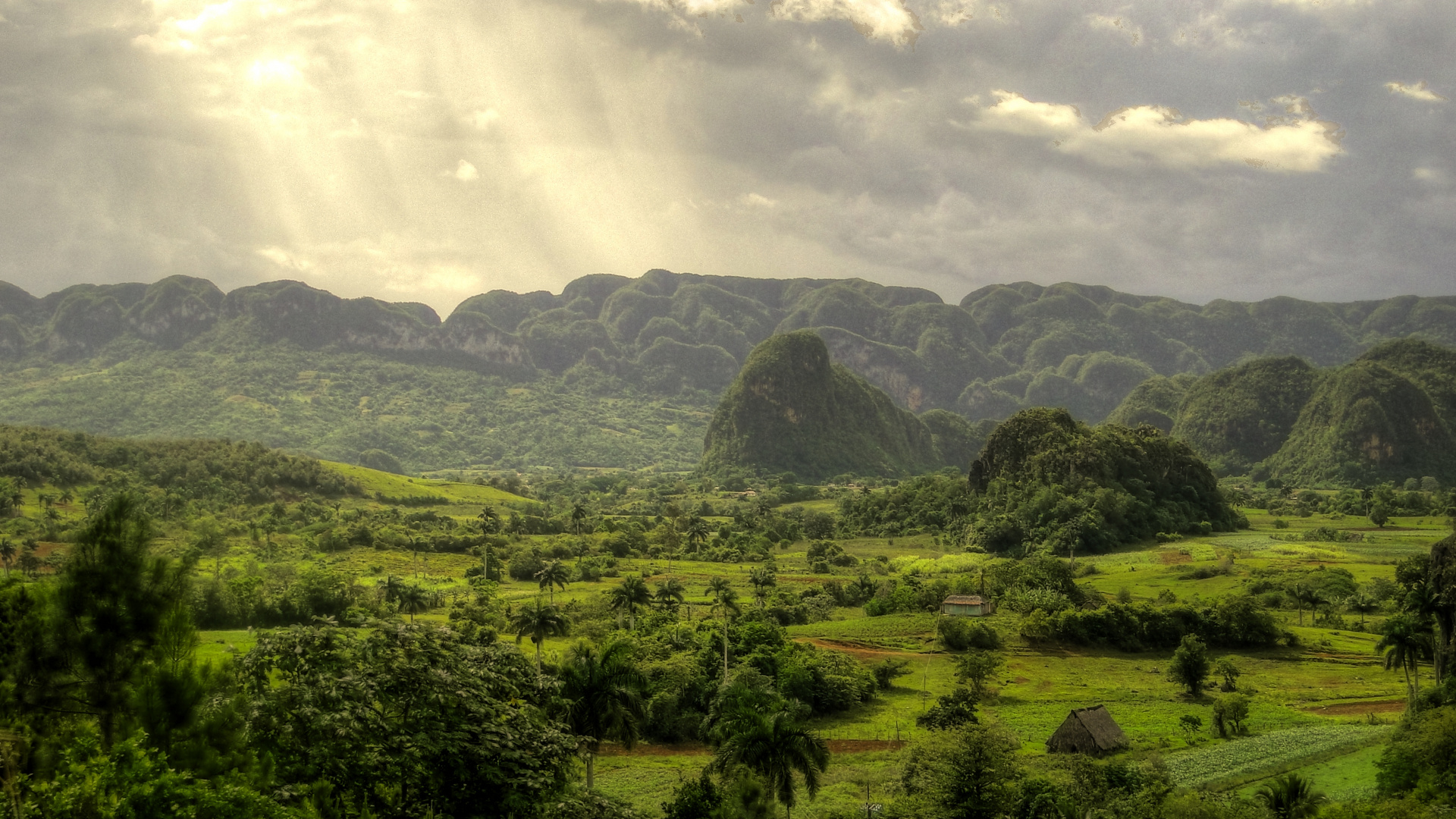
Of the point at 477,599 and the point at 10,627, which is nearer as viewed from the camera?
the point at 10,627

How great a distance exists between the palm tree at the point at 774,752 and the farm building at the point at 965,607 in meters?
38.9

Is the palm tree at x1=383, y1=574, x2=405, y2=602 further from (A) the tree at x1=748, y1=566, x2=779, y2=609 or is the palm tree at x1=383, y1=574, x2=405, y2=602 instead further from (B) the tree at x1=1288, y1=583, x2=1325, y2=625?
(B) the tree at x1=1288, y1=583, x2=1325, y2=625

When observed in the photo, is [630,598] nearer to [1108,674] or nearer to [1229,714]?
[1108,674]

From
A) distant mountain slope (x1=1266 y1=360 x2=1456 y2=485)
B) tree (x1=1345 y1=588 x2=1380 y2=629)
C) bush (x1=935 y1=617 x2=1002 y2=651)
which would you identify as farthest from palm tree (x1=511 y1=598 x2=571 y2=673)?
distant mountain slope (x1=1266 y1=360 x2=1456 y2=485)

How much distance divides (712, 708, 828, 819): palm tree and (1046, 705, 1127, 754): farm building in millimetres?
14686

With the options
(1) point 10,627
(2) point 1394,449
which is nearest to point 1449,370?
(2) point 1394,449

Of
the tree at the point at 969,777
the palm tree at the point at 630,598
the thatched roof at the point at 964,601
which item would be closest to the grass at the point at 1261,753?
the tree at the point at 969,777

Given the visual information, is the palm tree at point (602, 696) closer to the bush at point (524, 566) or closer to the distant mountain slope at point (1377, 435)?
the bush at point (524, 566)

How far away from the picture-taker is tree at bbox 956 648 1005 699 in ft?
161

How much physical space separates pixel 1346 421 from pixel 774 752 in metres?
172

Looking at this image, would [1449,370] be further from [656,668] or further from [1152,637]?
[656,668]

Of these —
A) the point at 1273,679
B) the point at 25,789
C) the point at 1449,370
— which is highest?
the point at 1449,370

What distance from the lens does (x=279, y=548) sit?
3179 inches

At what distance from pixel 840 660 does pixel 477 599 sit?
2719 cm
